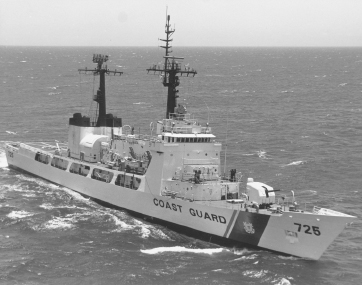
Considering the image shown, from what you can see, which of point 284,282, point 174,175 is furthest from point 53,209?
point 284,282

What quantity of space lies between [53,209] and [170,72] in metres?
11.6

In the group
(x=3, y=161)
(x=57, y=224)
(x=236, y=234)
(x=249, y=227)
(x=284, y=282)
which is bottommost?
(x=3, y=161)

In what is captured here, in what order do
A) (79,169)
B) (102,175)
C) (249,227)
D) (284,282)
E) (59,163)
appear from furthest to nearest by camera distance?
(59,163)
(79,169)
(102,175)
(249,227)
(284,282)

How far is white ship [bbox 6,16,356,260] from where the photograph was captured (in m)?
28.7

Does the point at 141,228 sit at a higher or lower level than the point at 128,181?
lower

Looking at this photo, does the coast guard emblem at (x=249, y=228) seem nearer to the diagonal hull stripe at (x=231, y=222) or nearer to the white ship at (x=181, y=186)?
the white ship at (x=181, y=186)

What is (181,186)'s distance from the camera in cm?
3306

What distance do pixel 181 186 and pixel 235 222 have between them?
4485 mm

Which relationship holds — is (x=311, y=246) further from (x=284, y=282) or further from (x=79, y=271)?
(x=79, y=271)

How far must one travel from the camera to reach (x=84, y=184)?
39562 millimetres

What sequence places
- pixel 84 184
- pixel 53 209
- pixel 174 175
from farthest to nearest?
pixel 84 184
pixel 53 209
pixel 174 175

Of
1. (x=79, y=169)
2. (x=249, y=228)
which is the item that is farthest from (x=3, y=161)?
(x=249, y=228)

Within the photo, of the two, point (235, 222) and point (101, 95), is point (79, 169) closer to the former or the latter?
point (101, 95)

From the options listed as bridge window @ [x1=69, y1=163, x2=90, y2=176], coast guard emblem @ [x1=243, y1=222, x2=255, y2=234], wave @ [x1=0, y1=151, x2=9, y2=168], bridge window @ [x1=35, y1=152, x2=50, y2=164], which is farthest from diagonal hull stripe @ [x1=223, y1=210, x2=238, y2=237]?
wave @ [x1=0, y1=151, x2=9, y2=168]
